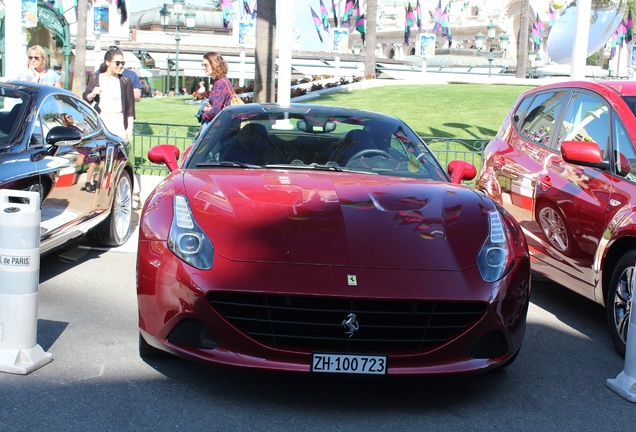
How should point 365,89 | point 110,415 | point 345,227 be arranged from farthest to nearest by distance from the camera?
point 365,89
point 345,227
point 110,415

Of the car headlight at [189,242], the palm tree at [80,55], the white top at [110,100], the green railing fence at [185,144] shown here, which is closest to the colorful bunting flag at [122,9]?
the palm tree at [80,55]

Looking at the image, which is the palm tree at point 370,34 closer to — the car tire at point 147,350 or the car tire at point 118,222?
the car tire at point 118,222

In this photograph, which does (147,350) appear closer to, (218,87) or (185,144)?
(218,87)

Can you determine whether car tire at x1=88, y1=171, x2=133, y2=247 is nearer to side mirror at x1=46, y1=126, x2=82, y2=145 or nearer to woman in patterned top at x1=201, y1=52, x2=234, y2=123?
side mirror at x1=46, y1=126, x2=82, y2=145

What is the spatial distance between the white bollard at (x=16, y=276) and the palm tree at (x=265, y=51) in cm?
1479

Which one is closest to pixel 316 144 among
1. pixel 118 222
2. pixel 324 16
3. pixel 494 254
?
pixel 494 254

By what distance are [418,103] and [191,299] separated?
26.2 metres

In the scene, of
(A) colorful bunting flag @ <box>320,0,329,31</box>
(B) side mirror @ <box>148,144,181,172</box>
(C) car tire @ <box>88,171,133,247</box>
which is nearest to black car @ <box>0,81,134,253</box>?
(C) car tire @ <box>88,171,133,247</box>

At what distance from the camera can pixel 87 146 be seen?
25.0 ft

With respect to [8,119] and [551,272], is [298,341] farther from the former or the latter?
[8,119]

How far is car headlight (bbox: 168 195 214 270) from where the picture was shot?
417 centimetres

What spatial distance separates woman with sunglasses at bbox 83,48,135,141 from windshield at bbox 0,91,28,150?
3.87 meters

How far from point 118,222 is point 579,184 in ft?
14.4

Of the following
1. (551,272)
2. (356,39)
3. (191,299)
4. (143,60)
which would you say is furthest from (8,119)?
(356,39)
